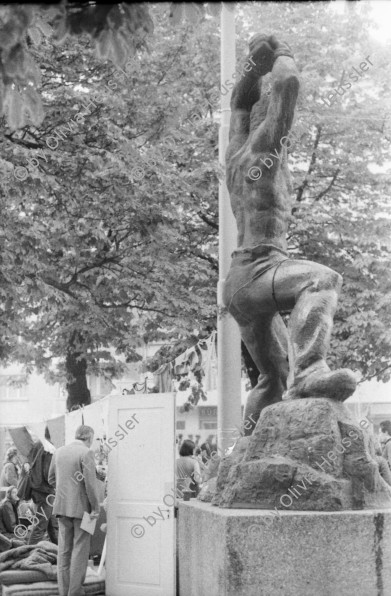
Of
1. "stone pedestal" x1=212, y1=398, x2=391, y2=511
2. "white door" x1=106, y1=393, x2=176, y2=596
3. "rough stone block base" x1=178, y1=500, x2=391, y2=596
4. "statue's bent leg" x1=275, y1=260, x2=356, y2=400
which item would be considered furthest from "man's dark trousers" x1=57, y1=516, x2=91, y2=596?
"statue's bent leg" x1=275, y1=260, x2=356, y2=400

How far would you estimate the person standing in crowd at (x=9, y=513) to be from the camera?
12.5 m

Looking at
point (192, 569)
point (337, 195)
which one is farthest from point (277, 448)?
point (337, 195)

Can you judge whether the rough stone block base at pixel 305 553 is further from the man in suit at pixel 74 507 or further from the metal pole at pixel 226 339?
the metal pole at pixel 226 339

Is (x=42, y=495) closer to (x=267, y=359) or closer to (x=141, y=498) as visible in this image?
(x=141, y=498)

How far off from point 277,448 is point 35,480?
6.70 m

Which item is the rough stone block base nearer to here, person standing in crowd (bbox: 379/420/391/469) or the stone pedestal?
the stone pedestal

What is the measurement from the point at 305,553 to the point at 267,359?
1.77 metres

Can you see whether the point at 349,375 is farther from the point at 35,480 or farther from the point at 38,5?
the point at 35,480

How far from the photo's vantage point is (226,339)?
1270cm

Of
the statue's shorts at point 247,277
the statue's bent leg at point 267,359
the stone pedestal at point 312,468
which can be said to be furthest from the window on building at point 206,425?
the stone pedestal at point 312,468

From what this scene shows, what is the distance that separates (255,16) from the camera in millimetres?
21266

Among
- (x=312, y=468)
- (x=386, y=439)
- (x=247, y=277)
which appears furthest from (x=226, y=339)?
(x=312, y=468)

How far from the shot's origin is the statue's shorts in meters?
6.71

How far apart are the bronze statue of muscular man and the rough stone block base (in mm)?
857
